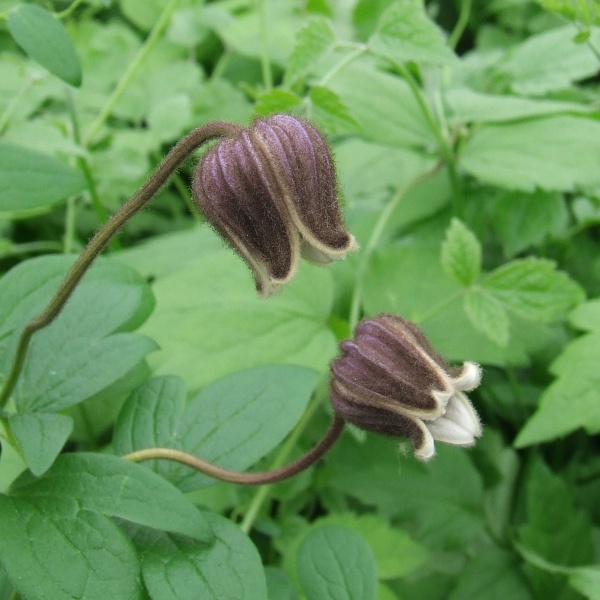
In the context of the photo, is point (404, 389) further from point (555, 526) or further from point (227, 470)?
point (555, 526)

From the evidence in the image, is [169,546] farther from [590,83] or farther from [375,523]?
[590,83]

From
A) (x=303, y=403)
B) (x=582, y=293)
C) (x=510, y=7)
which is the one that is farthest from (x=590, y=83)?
(x=303, y=403)

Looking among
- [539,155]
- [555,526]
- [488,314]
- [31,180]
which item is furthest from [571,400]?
[31,180]

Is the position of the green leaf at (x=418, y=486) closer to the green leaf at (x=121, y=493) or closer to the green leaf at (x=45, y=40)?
the green leaf at (x=121, y=493)

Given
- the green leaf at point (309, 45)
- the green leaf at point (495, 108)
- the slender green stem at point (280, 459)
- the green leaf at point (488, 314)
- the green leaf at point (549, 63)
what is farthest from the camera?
the green leaf at point (549, 63)

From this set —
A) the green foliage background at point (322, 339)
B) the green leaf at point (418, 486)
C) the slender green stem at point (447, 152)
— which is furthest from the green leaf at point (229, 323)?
the slender green stem at point (447, 152)

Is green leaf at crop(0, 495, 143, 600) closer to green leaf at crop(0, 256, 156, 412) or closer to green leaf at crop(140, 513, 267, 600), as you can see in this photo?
green leaf at crop(140, 513, 267, 600)
